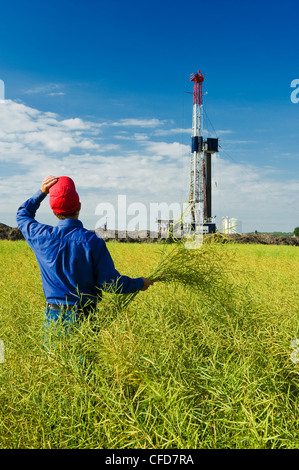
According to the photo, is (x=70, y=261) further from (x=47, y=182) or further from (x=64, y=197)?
(x=47, y=182)

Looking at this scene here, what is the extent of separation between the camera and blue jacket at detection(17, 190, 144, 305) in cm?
275

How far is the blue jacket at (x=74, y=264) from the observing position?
2750mm

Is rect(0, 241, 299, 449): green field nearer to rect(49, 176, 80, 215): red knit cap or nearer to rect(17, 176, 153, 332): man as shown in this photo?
rect(17, 176, 153, 332): man

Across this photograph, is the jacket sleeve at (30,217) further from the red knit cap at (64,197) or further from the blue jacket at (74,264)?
the red knit cap at (64,197)

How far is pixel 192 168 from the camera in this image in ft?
86.2

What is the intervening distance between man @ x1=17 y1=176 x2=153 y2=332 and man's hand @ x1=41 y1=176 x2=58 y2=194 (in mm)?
188

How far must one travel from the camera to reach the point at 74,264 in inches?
108

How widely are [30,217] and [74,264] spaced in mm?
756

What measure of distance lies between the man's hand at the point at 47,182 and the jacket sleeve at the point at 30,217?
2.9 inches

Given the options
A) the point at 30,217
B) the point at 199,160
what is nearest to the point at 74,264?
the point at 30,217

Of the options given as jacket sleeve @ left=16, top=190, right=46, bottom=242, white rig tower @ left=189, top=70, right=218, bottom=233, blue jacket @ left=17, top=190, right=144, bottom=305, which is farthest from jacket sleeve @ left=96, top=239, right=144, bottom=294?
white rig tower @ left=189, top=70, right=218, bottom=233

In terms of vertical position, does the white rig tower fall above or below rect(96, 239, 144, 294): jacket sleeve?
above

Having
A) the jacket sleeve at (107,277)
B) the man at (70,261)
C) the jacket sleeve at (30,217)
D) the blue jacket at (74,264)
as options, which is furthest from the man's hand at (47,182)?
the jacket sleeve at (107,277)
